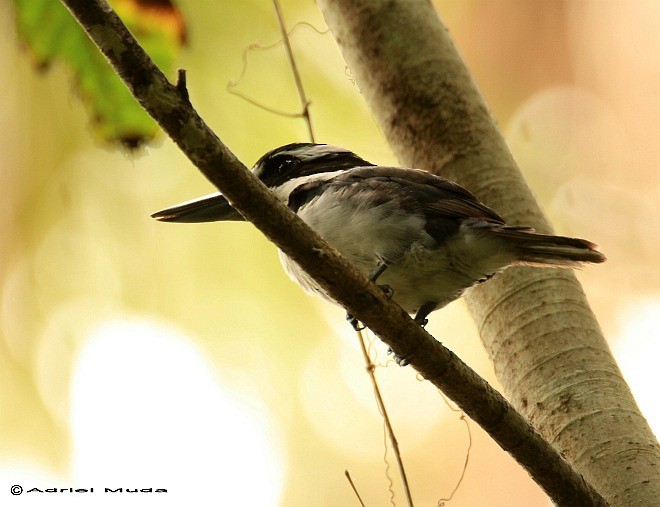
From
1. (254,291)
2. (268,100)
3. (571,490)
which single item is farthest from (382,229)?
(254,291)

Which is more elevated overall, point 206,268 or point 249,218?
point 206,268

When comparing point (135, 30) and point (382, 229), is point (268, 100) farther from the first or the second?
point (382, 229)

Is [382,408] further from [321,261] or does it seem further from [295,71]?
[295,71]

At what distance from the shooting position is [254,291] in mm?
3400

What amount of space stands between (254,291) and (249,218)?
1808mm

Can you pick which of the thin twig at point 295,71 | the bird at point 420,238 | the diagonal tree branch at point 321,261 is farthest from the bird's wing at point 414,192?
the diagonal tree branch at point 321,261

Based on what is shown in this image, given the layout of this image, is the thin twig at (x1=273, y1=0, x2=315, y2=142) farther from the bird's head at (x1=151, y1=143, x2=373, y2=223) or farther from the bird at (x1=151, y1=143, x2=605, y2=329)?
the bird at (x1=151, y1=143, x2=605, y2=329)

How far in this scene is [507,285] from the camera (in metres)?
2.38

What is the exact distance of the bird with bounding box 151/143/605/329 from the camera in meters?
2.14

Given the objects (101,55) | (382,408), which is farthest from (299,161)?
(382,408)

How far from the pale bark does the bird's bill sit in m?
0.61

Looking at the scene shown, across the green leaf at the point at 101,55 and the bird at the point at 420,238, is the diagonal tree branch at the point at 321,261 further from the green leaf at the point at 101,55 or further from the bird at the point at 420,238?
the green leaf at the point at 101,55

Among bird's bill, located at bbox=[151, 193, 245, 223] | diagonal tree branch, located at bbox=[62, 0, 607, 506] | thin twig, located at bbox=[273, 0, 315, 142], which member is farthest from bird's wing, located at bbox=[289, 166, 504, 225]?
diagonal tree branch, located at bbox=[62, 0, 607, 506]

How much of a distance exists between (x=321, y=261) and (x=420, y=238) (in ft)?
1.98
